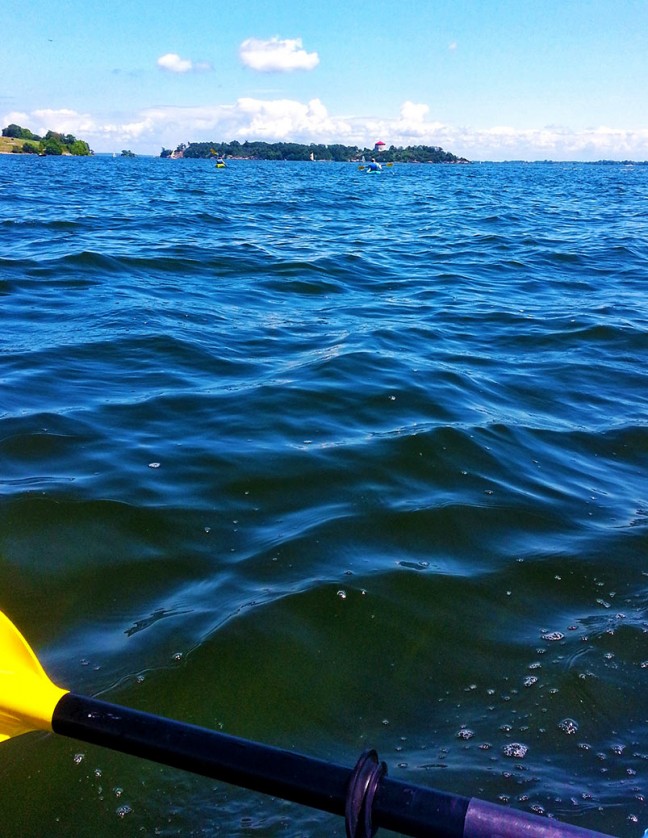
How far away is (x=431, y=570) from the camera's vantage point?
3898 mm

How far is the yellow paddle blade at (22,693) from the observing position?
1803mm

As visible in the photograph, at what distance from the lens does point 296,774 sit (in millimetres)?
1542

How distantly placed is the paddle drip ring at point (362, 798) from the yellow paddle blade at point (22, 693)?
767 mm

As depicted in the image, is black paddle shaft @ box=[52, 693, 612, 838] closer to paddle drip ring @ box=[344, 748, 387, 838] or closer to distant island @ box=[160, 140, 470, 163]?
paddle drip ring @ box=[344, 748, 387, 838]

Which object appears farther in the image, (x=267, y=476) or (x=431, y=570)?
(x=267, y=476)

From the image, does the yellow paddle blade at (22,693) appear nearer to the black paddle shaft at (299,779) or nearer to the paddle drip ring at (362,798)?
the black paddle shaft at (299,779)

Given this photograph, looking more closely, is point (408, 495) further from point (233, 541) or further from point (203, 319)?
point (203, 319)

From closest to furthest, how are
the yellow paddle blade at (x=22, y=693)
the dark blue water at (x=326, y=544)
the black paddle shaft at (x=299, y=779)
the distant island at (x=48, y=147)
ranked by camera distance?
the black paddle shaft at (x=299, y=779), the yellow paddle blade at (x=22, y=693), the dark blue water at (x=326, y=544), the distant island at (x=48, y=147)

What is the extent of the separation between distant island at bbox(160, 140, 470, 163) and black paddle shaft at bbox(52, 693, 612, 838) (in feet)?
482

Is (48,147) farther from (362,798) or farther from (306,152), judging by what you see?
(362,798)

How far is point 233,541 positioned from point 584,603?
6.05 ft

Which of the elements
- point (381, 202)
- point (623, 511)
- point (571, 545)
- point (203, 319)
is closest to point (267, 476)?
point (571, 545)

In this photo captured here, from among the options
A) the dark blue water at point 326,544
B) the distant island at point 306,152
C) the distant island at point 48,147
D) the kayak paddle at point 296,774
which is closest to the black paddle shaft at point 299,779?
the kayak paddle at point 296,774

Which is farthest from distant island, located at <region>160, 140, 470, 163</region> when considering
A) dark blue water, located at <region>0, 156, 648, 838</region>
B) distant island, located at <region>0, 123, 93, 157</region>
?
dark blue water, located at <region>0, 156, 648, 838</region>
